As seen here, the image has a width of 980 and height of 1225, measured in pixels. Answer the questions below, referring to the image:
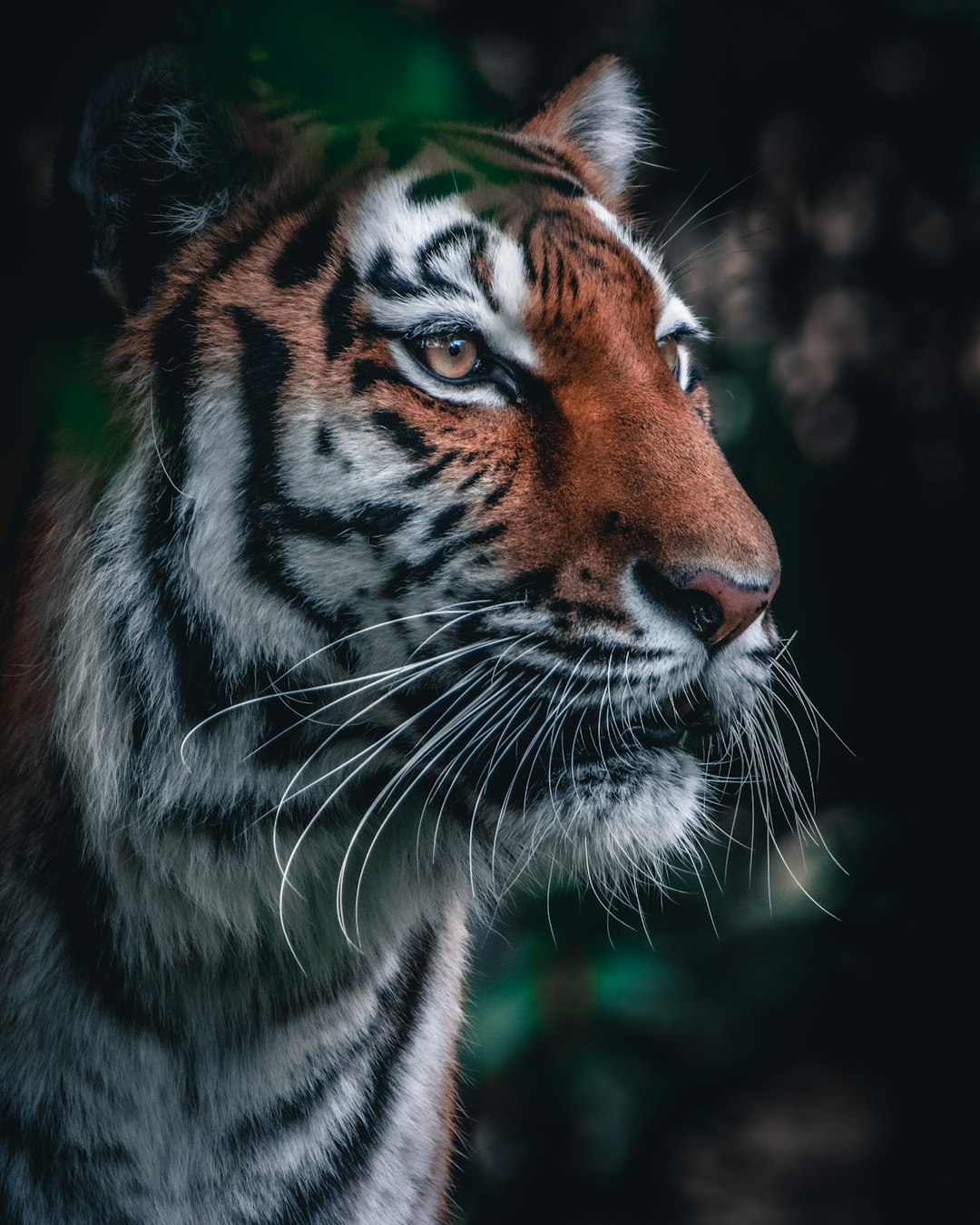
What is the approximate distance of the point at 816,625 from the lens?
140 cm

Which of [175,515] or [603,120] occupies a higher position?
[603,120]

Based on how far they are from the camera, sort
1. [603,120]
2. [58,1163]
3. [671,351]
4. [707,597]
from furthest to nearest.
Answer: [603,120] < [671,351] < [58,1163] < [707,597]

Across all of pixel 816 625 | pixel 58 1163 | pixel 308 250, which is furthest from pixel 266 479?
pixel 816 625

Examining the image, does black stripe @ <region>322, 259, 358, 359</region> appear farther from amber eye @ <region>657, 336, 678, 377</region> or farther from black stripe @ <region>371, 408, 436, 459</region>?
amber eye @ <region>657, 336, 678, 377</region>

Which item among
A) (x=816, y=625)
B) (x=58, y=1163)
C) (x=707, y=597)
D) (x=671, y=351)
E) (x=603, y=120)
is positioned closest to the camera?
(x=707, y=597)

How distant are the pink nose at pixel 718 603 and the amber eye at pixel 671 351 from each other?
0.28 m

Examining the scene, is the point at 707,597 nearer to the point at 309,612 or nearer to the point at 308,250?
the point at 309,612

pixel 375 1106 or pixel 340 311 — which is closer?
pixel 340 311

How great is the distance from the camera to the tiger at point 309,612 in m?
0.77

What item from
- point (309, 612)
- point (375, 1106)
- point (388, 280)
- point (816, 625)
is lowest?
point (375, 1106)

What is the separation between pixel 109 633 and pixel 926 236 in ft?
3.82

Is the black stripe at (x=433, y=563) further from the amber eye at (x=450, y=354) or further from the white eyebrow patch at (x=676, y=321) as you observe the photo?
the white eyebrow patch at (x=676, y=321)

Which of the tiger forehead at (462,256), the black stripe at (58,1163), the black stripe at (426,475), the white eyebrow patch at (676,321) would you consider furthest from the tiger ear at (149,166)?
the black stripe at (58,1163)

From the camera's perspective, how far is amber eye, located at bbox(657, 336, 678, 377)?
0.95 m
